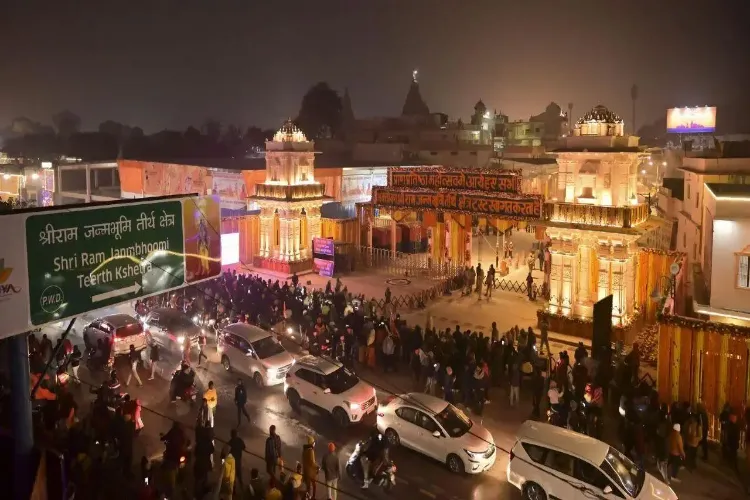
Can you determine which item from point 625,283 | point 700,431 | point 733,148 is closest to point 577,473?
point 700,431

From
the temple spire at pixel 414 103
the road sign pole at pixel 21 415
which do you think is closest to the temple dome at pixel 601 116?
the road sign pole at pixel 21 415

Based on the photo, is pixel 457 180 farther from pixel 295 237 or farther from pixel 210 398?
pixel 210 398

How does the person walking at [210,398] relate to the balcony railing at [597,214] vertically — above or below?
below

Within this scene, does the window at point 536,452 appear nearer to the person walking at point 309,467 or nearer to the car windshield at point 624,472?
the car windshield at point 624,472

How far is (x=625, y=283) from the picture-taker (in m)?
21.8

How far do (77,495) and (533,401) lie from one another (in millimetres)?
10952

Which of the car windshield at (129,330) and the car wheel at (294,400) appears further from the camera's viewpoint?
the car windshield at (129,330)

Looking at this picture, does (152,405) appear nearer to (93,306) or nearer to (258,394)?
(258,394)

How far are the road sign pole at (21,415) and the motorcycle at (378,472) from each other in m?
5.78

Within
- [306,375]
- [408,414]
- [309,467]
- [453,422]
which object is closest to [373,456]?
[309,467]

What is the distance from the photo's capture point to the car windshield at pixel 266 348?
17.7m

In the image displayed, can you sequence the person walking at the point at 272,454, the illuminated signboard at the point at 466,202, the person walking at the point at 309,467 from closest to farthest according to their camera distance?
the person walking at the point at 309,467, the person walking at the point at 272,454, the illuminated signboard at the point at 466,202

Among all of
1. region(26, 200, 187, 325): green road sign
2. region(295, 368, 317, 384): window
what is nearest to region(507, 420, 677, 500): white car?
region(295, 368, 317, 384): window

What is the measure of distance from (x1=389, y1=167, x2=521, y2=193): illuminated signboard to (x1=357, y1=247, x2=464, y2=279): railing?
15.1 ft
